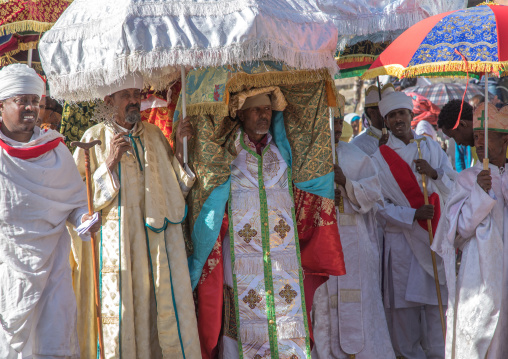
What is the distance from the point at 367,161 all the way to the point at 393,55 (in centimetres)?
158

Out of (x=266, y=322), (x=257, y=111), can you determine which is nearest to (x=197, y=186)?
(x=257, y=111)

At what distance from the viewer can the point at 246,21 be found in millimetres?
5316

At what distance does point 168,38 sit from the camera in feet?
17.5

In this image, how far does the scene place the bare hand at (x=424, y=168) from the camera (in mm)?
7273

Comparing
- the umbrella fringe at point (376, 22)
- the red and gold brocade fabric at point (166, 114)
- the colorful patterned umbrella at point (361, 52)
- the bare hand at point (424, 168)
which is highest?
the umbrella fringe at point (376, 22)

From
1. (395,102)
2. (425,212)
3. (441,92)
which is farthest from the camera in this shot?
(441,92)

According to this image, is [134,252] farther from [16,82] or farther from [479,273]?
[479,273]

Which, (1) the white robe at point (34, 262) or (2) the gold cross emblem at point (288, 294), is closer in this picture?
(1) the white robe at point (34, 262)

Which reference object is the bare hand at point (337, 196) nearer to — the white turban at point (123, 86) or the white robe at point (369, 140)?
the white robe at point (369, 140)

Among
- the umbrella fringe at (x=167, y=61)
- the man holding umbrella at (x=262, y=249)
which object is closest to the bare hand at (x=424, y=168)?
the man holding umbrella at (x=262, y=249)

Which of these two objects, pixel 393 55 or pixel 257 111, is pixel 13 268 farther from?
pixel 393 55

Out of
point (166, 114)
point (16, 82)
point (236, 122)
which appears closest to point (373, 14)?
point (236, 122)

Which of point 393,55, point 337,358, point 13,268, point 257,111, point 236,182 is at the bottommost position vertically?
point 337,358

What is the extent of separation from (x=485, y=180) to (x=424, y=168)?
1605mm
